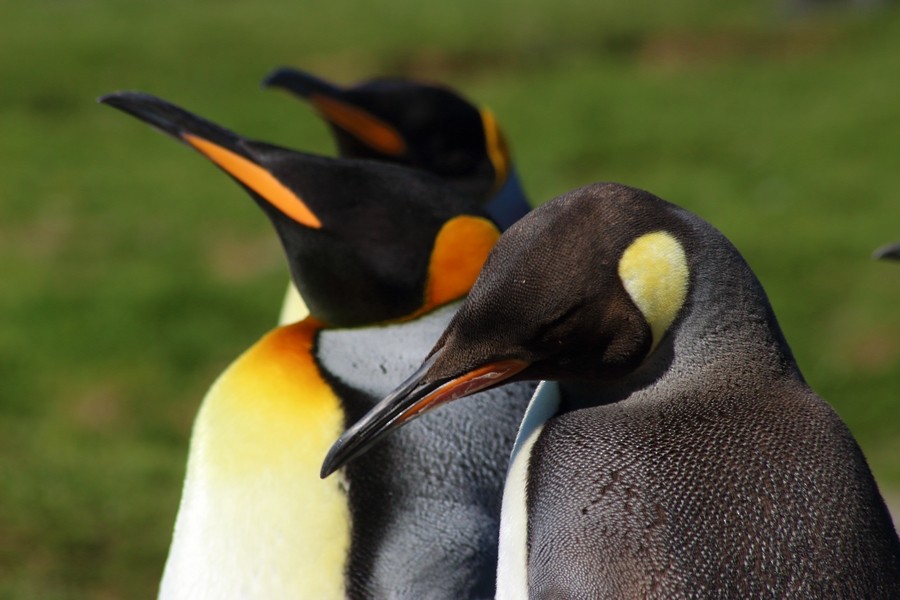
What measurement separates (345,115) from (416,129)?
203 millimetres

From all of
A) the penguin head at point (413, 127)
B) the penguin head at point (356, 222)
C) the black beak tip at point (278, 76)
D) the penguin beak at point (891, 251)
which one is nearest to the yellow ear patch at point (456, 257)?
the penguin head at point (356, 222)

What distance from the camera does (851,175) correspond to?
8.16m

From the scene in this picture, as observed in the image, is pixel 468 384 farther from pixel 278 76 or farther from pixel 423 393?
pixel 278 76

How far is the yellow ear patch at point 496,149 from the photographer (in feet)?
12.0

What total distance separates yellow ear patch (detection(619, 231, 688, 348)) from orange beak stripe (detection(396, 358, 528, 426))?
0.50ft

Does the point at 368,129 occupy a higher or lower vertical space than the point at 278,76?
lower

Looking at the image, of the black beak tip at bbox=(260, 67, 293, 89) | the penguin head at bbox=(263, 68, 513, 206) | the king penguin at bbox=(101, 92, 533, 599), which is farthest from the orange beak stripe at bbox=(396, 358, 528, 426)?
the penguin head at bbox=(263, 68, 513, 206)

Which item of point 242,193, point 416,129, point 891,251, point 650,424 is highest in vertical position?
point 416,129

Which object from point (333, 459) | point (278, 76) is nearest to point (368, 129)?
point (278, 76)

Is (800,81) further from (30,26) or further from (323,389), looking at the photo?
(323,389)

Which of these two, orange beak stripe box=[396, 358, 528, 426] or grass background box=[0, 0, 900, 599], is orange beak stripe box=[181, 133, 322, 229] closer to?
orange beak stripe box=[396, 358, 528, 426]

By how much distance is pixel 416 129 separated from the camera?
3496mm

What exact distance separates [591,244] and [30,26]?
10734mm

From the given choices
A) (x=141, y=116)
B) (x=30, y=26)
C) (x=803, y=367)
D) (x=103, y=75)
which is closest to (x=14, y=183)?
(x=103, y=75)
